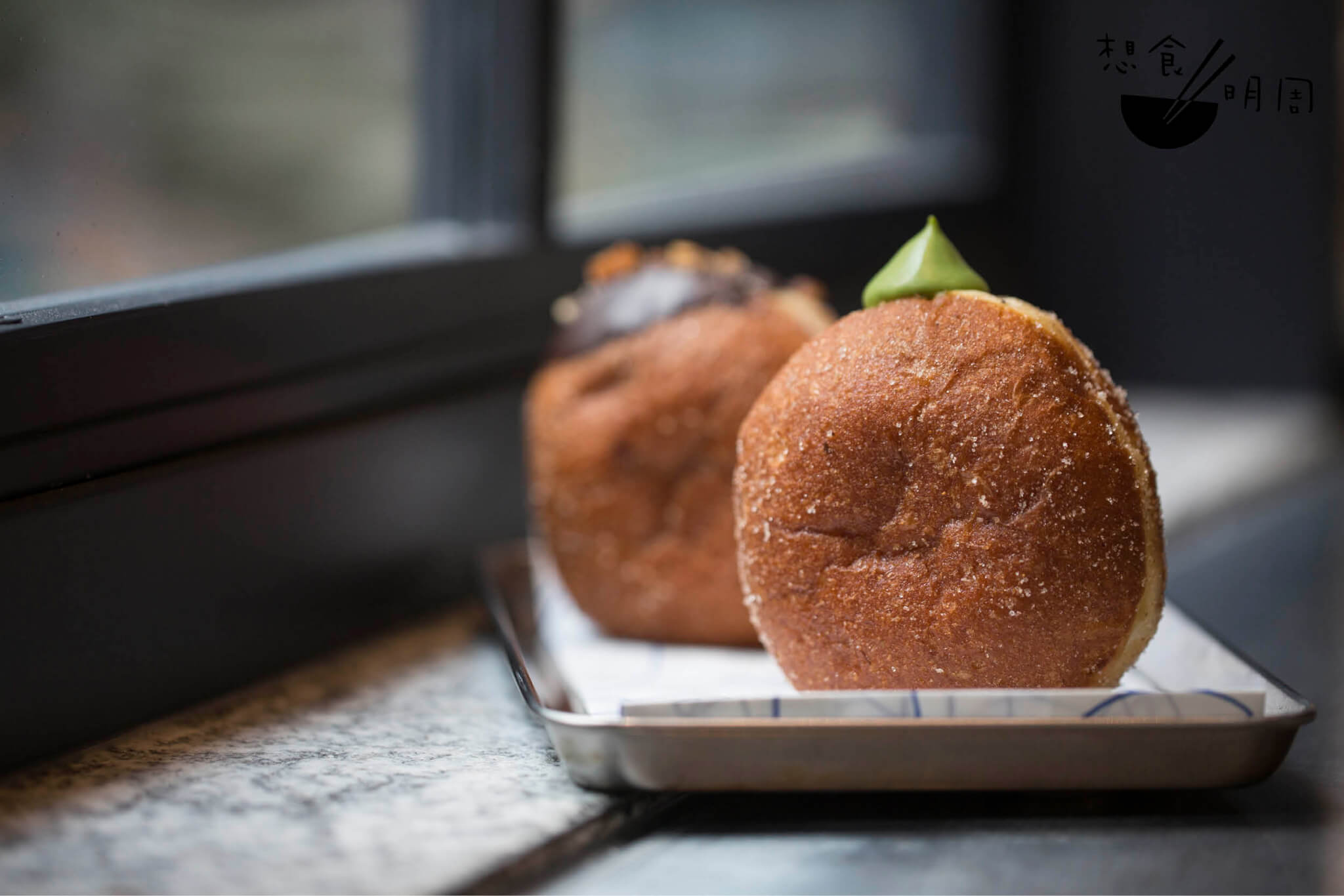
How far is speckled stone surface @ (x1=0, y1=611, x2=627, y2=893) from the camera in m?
0.57

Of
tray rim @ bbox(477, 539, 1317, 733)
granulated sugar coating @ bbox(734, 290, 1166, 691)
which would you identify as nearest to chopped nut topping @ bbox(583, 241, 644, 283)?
granulated sugar coating @ bbox(734, 290, 1166, 691)

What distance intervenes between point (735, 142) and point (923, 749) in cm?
106

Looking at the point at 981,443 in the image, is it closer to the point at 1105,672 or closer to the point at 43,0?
Answer: the point at 1105,672

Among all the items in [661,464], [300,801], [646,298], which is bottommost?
[300,801]

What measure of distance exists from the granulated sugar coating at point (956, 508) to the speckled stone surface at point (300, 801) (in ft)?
0.54

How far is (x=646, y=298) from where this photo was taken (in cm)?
92

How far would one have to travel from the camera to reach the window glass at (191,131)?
739mm

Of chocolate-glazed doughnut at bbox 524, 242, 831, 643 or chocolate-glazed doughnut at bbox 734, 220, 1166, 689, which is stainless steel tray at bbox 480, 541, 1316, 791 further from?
chocolate-glazed doughnut at bbox 524, 242, 831, 643

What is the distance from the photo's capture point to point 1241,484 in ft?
4.53

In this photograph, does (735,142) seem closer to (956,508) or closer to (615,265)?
(615,265)

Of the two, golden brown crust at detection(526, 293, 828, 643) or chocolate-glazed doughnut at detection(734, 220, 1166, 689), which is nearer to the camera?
chocolate-glazed doughnut at detection(734, 220, 1166, 689)

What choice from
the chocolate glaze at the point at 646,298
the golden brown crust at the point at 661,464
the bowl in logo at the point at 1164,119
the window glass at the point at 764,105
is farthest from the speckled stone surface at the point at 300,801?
the window glass at the point at 764,105

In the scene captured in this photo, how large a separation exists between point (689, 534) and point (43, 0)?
517mm

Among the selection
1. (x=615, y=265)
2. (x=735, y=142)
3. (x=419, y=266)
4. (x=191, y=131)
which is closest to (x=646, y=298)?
(x=615, y=265)
